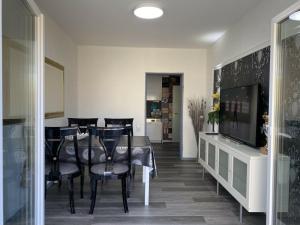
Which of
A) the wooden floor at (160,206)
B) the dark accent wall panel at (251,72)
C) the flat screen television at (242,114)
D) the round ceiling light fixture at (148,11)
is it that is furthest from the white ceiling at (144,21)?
the wooden floor at (160,206)

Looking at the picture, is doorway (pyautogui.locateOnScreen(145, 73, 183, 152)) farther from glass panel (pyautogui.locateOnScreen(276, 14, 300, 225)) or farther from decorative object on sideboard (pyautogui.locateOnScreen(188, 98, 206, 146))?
glass panel (pyautogui.locateOnScreen(276, 14, 300, 225))

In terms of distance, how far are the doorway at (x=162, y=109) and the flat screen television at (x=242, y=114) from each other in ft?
14.8

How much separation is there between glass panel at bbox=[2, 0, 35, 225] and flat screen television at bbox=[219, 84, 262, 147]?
7.80 ft

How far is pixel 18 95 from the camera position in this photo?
6.29 ft

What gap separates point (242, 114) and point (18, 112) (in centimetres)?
261

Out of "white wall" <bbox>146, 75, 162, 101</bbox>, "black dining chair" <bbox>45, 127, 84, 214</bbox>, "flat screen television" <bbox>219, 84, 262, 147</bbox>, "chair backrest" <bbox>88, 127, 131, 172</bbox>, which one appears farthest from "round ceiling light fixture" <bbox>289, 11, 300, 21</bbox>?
"white wall" <bbox>146, 75, 162, 101</bbox>

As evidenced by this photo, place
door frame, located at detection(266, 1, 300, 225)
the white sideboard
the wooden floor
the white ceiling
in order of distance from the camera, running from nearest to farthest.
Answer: door frame, located at detection(266, 1, 300, 225) < the white sideboard < the wooden floor < the white ceiling

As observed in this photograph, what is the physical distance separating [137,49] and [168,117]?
3541 millimetres

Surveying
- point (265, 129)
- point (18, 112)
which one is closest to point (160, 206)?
point (265, 129)

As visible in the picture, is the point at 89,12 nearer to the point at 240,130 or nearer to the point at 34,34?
the point at 34,34

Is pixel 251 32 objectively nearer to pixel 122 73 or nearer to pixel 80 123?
pixel 122 73

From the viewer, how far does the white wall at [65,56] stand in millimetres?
3838

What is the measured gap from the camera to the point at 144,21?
3.90 metres

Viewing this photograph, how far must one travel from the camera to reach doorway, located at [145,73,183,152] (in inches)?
339
